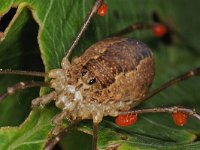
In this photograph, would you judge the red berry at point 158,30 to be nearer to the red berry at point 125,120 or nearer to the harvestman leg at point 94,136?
the red berry at point 125,120

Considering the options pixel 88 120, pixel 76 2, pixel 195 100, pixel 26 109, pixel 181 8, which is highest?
pixel 76 2

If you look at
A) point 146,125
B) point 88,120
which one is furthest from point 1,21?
point 146,125

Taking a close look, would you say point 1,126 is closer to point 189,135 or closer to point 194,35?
point 189,135

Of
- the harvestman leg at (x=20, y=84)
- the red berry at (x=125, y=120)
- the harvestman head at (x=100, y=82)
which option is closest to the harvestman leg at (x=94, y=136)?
the harvestman head at (x=100, y=82)

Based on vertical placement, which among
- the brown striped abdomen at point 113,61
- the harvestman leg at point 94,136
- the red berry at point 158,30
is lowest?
the red berry at point 158,30

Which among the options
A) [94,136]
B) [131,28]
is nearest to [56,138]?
[94,136]

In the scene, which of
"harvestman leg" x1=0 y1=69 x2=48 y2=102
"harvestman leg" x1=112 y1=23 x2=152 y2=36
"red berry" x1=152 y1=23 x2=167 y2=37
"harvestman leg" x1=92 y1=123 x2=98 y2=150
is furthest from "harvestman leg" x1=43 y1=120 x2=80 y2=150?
"red berry" x1=152 y1=23 x2=167 y2=37

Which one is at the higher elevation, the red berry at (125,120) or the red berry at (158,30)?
the red berry at (125,120)

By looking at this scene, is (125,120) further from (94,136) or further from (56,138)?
(56,138)

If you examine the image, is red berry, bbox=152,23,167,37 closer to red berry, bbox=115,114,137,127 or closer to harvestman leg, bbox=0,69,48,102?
red berry, bbox=115,114,137,127
